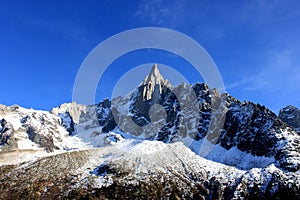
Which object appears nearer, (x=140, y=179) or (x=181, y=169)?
(x=140, y=179)

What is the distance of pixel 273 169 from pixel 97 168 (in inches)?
2976

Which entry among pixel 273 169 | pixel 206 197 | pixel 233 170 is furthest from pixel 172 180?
pixel 273 169

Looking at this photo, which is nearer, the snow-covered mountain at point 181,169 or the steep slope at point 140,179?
the steep slope at point 140,179

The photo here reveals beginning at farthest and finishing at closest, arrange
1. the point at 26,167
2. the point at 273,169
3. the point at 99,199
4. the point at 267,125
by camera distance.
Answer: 1. the point at 267,125
2. the point at 26,167
3. the point at 273,169
4. the point at 99,199

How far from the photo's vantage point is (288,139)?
14838cm

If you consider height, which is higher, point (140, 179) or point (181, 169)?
point (181, 169)

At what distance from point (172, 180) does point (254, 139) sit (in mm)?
64960

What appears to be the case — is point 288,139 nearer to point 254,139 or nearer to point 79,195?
point 254,139

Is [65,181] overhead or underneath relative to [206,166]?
underneath

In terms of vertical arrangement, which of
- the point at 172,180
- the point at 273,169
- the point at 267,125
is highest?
the point at 267,125

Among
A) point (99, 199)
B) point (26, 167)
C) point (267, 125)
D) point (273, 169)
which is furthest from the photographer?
point (267, 125)

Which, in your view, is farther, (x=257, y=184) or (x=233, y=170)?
(x=233, y=170)

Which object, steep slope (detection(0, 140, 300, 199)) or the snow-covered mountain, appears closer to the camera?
steep slope (detection(0, 140, 300, 199))

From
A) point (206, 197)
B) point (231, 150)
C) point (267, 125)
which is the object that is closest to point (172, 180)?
point (206, 197)
